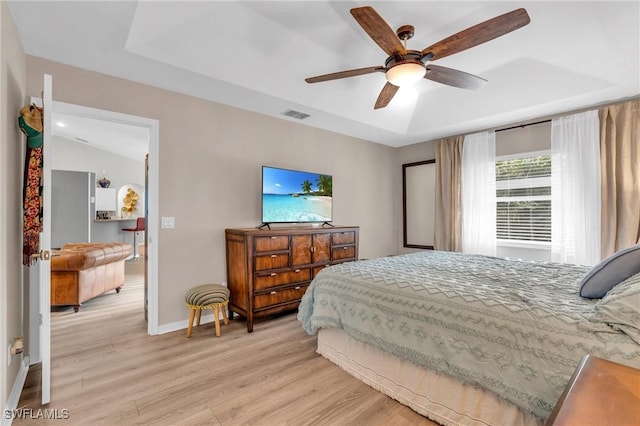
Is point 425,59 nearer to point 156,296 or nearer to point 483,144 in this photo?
point 483,144

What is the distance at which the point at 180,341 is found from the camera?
9.30 feet

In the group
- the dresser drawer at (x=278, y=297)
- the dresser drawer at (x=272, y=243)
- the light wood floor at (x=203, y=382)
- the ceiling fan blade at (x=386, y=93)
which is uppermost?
the ceiling fan blade at (x=386, y=93)

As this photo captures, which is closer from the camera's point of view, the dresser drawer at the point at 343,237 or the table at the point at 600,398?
the table at the point at 600,398

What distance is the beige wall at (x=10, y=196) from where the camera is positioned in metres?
1.60

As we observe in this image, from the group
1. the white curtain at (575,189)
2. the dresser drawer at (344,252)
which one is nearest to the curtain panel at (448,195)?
the white curtain at (575,189)

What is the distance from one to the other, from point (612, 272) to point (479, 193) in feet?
10.1

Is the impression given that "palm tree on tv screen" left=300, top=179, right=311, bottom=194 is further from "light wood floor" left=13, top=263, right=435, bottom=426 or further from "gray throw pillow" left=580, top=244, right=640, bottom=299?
"gray throw pillow" left=580, top=244, right=640, bottom=299

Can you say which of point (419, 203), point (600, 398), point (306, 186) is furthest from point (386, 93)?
point (419, 203)

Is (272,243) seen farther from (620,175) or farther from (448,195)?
(620,175)

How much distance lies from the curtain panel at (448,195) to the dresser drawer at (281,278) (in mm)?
2549

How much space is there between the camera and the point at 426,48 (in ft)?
7.35

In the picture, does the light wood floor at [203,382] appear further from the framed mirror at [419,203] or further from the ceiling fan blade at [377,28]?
the framed mirror at [419,203]

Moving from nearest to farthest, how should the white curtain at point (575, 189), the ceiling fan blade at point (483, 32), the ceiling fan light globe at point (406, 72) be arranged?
the ceiling fan blade at point (483, 32), the ceiling fan light globe at point (406, 72), the white curtain at point (575, 189)

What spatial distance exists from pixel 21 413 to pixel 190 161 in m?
2.35
